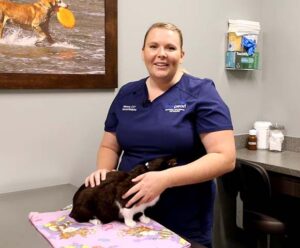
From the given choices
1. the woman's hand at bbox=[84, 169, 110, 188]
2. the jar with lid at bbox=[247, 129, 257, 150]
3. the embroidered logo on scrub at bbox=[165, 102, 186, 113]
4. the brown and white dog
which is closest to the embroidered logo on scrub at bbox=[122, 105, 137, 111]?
the embroidered logo on scrub at bbox=[165, 102, 186, 113]

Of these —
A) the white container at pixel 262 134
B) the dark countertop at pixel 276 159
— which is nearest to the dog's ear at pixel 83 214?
the dark countertop at pixel 276 159

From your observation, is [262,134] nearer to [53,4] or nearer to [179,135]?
[179,135]

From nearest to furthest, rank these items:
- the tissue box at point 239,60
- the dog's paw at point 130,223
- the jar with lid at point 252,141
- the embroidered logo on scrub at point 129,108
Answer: the dog's paw at point 130,223 → the embroidered logo on scrub at point 129,108 → the tissue box at point 239,60 → the jar with lid at point 252,141

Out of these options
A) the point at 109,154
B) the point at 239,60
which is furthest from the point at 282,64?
the point at 109,154

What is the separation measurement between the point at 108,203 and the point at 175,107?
1.33 feet

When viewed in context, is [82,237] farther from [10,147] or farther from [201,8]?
[201,8]

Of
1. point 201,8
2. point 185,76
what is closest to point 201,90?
point 185,76

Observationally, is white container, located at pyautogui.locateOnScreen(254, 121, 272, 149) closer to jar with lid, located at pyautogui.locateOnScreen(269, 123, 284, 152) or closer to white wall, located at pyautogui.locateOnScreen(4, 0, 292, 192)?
jar with lid, located at pyautogui.locateOnScreen(269, 123, 284, 152)

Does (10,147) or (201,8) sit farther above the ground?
(201,8)

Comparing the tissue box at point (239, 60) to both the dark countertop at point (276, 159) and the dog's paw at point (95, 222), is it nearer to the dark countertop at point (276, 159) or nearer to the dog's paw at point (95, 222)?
the dark countertop at point (276, 159)

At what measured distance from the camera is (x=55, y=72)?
63.8 inches

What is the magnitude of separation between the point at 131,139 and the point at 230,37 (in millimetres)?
1235

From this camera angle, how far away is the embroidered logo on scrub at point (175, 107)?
127 centimetres

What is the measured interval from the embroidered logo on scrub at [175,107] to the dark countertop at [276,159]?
91 centimetres
